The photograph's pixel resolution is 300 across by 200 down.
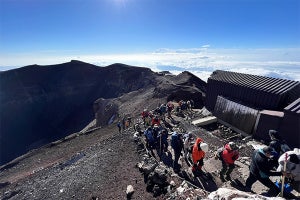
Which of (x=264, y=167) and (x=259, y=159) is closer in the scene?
(x=264, y=167)

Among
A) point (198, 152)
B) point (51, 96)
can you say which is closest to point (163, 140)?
point (198, 152)

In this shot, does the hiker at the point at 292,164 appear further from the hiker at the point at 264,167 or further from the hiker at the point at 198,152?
the hiker at the point at 198,152

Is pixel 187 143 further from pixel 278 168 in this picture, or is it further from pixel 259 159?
pixel 278 168

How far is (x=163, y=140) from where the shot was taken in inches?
568

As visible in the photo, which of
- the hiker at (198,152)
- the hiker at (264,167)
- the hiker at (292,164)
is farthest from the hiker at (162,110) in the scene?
the hiker at (292,164)

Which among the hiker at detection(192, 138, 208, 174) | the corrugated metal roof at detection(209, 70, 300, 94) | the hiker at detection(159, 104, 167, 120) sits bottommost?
the hiker at detection(159, 104, 167, 120)

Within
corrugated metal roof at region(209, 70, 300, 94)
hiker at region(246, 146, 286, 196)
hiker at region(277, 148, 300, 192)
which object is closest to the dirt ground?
hiker at region(246, 146, 286, 196)

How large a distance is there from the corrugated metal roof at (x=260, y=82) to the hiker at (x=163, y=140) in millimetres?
9083

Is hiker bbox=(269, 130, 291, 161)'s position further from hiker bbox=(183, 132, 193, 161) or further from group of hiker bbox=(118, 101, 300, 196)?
hiker bbox=(183, 132, 193, 161)

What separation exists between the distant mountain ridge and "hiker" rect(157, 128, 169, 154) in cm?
3982

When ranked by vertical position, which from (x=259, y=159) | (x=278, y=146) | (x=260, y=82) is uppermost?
(x=260, y=82)

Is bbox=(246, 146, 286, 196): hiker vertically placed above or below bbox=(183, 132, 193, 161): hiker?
above

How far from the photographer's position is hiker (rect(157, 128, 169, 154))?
14.3 m

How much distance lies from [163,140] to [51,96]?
60321 mm
